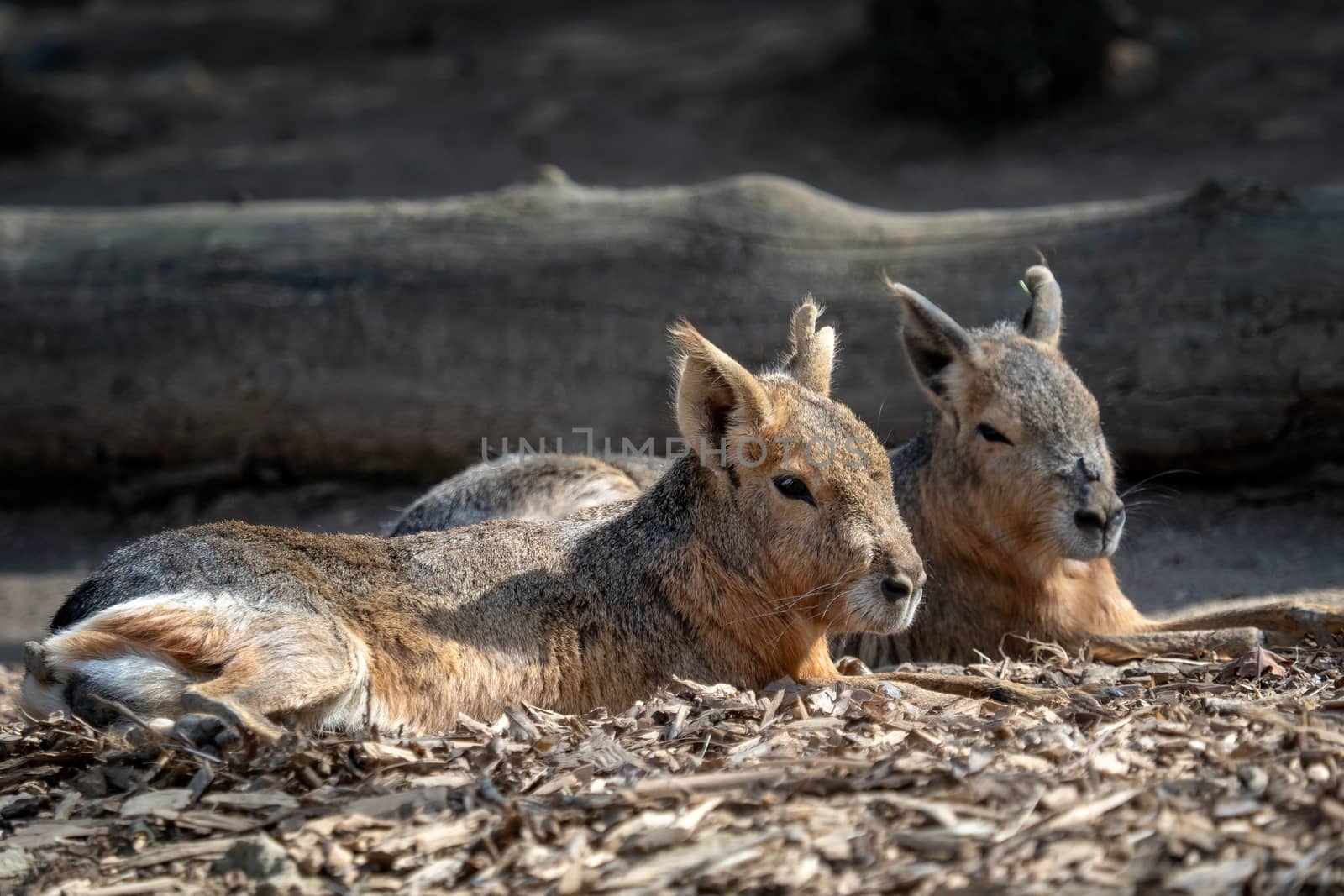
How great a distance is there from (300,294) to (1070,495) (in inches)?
189

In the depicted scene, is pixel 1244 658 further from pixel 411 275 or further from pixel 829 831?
pixel 411 275

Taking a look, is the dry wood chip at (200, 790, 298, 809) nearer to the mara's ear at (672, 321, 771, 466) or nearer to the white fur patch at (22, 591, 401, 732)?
the white fur patch at (22, 591, 401, 732)

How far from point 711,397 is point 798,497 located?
1.41 feet

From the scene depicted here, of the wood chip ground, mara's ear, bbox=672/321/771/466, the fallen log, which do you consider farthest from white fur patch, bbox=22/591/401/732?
the fallen log

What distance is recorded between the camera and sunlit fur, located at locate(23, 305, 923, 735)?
13.1 ft

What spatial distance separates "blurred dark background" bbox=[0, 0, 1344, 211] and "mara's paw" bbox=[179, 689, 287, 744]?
962 cm

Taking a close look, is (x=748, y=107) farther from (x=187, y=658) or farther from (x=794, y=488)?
(x=187, y=658)

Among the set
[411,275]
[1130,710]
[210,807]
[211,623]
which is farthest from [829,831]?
→ [411,275]

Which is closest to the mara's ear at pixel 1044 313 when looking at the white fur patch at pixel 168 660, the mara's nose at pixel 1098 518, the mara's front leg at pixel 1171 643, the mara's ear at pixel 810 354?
the mara's nose at pixel 1098 518

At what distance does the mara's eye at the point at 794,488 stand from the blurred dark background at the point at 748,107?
8253mm

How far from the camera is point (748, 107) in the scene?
590 inches

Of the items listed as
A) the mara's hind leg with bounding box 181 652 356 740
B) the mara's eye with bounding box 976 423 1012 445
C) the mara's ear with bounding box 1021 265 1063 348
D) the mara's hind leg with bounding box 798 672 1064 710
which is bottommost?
the mara's hind leg with bounding box 798 672 1064 710

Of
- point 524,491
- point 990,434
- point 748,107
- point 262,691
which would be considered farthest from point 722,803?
point 748,107

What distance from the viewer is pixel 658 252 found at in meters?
7.76
